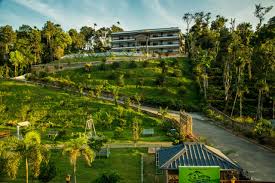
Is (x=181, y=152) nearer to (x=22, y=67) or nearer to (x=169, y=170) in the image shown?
(x=169, y=170)

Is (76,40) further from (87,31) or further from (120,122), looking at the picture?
(120,122)

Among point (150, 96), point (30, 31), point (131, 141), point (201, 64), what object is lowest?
point (131, 141)

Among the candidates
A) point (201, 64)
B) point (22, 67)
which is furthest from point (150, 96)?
point (22, 67)

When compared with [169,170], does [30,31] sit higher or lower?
higher

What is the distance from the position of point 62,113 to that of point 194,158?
3778 cm

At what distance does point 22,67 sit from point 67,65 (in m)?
11.7

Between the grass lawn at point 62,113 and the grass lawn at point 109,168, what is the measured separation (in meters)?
→ 7.81

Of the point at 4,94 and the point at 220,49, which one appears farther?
the point at 220,49

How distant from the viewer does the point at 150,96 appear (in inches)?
2926

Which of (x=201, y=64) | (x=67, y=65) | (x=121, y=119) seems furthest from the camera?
(x=67, y=65)

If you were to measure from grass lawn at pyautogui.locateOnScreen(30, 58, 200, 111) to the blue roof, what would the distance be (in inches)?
1586

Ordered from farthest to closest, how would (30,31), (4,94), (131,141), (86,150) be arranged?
(30,31)
(4,94)
(131,141)
(86,150)

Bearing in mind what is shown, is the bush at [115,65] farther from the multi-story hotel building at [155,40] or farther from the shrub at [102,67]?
the multi-story hotel building at [155,40]

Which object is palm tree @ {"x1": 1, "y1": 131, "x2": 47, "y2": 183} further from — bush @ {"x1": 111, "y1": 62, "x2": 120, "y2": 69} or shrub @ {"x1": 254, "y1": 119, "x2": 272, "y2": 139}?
bush @ {"x1": 111, "y1": 62, "x2": 120, "y2": 69}
